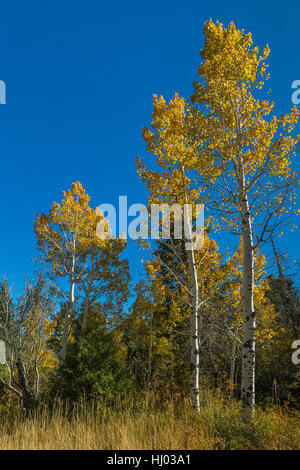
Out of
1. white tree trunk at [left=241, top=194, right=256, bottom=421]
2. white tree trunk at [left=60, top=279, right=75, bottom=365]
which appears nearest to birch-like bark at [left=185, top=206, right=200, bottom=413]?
white tree trunk at [left=241, top=194, right=256, bottom=421]

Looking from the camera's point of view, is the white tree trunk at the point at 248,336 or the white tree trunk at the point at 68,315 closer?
the white tree trunk at the point at 248,336

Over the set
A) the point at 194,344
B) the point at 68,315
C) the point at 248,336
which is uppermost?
the point at 248,336

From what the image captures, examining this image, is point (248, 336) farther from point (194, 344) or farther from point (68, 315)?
point (68, 315)

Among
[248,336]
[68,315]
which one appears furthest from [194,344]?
[68,315]

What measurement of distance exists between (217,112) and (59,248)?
9402mm

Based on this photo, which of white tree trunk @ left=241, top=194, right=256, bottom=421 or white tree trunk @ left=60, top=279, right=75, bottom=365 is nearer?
white tree trunk @ left=241, top=194, right=256, bottom=421

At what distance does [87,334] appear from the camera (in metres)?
7.75

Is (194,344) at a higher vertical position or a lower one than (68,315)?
lower

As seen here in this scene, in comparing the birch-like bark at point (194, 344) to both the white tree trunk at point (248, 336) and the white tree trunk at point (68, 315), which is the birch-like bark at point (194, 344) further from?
the white tree trunk at point (68, 315)

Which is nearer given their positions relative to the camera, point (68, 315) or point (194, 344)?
point (194, 344)

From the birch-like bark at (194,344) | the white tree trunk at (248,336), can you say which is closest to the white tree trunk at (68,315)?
the birch-like bark at (194,344)

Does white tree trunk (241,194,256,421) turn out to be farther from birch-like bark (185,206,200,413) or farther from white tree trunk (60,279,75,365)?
white tree trunk (60,279,75,365)

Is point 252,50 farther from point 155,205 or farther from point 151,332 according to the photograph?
point 151,332
